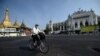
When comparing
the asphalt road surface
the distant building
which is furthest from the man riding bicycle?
the distant building

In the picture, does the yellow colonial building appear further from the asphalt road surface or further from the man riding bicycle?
the man riding bicycle

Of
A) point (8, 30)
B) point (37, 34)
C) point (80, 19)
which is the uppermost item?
point (80, 19)

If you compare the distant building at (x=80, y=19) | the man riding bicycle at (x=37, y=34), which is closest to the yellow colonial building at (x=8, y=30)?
the distant building at (x=80, y=19)

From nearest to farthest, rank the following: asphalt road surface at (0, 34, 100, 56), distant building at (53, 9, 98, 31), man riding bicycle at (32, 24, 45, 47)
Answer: asphalt road surface at (0, 34, 100, 56) < man riding bicycle at (32, 24, 45, 47) < distant building at (53, 9, 98, 31)

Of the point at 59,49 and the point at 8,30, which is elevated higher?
the point at 8,30

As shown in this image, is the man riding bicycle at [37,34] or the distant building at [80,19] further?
the distant building at [80,19]

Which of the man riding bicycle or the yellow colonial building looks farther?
the yellow colonial building

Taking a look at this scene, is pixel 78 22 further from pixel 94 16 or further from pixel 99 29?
pixel 99 29

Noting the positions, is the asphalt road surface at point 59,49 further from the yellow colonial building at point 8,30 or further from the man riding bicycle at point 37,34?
the yellow colonial building at point 8,30

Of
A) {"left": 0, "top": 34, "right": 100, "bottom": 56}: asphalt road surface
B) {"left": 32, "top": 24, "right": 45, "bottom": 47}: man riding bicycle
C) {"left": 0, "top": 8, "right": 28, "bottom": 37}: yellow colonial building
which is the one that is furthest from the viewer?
{"left": 0, "top": 8, "right": 28, "bottom": 37}: yellow colonial building

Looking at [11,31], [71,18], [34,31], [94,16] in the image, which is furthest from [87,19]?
[34,31]

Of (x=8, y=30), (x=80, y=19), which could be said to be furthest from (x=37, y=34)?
(x=80, y=19)

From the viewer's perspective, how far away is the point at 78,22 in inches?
4813

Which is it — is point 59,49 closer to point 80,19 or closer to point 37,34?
point 37,34
